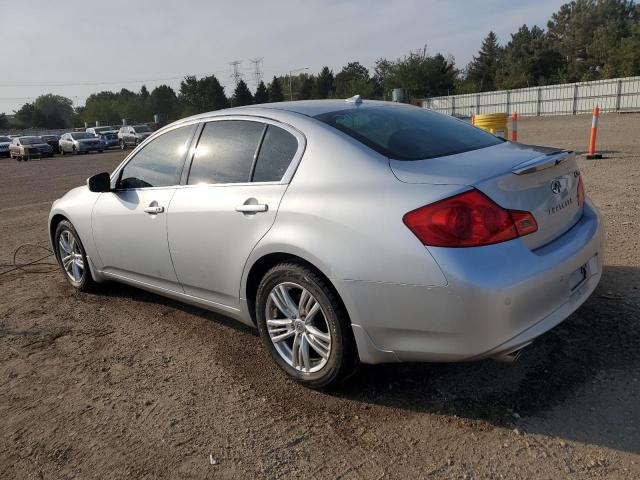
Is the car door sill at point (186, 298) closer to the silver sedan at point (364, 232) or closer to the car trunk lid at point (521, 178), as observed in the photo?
the silver sedan at point (364, 232)

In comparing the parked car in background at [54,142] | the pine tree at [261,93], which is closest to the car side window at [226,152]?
the parked car in background at [54,142]

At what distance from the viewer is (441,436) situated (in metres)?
2.64

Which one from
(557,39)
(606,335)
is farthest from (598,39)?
(606,335)

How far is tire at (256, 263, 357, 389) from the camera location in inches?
113

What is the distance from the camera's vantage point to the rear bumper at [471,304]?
7.91 ft

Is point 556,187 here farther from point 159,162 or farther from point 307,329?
point 159,162

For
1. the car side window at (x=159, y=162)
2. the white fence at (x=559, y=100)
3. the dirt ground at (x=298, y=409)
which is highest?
the car side window at (x=159, y=162)

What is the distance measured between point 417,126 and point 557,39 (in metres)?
90.1

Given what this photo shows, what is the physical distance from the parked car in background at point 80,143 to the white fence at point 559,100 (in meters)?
23.9

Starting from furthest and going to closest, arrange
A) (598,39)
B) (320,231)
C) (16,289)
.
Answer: (598,39)
(16,289)
(320,231)

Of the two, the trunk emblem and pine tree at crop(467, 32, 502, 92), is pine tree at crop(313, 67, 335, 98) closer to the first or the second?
pine tree at crop(467, 32, 502, 92)

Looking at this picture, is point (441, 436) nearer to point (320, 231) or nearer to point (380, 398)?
point (380, 398)

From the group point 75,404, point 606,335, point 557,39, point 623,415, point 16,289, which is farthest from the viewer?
point 557,39

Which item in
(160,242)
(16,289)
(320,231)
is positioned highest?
(320,231)
